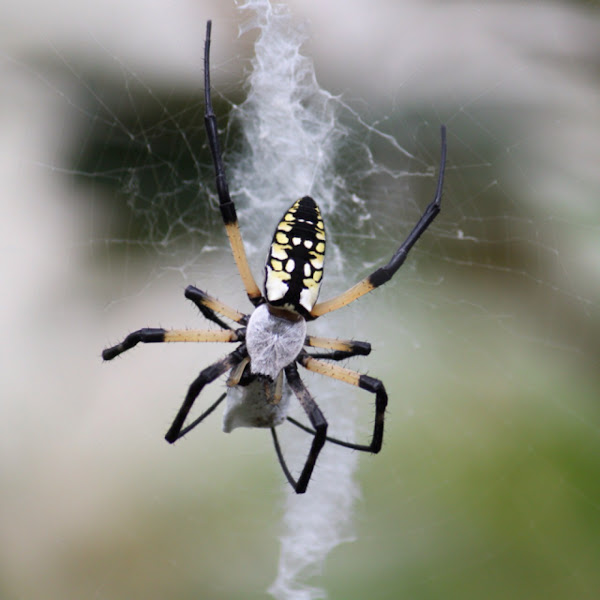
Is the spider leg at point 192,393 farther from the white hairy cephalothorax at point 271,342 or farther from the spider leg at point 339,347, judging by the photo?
the spider leg at point 339,347

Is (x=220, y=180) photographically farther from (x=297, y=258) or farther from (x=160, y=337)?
(x=160, y=337)

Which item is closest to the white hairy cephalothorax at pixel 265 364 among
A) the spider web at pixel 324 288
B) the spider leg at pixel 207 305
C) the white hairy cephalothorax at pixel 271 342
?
the white hairy cephalothorax at pixel 271 342

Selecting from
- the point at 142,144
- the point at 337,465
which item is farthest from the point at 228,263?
the point at 337,465

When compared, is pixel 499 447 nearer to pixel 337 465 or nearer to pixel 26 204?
pixel 337 465

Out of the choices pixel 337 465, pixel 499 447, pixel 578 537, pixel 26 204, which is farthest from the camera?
pixel 26 204

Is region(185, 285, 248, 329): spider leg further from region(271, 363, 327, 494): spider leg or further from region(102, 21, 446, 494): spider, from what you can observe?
region(271, 363, 327, 494): spider leg

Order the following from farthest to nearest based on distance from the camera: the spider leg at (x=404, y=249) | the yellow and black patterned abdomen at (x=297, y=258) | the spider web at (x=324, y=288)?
the spider web at (x=324, y=288), the spider leg at (x=404, y=249), the yellow and black patterned abdomen at (x=297, y=258)

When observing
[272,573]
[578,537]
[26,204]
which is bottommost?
[272,573]
